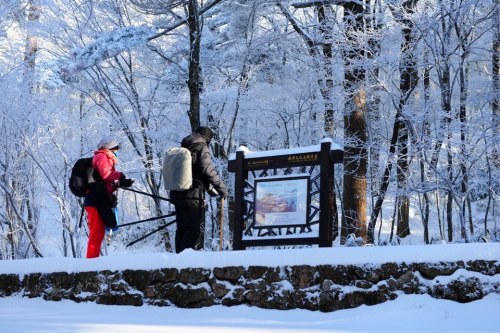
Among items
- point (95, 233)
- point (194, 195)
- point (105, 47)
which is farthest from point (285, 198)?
point (105, 47)

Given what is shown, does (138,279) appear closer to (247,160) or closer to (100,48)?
(247,160)

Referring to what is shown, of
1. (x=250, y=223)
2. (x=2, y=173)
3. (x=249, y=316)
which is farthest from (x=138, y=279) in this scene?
(x=2, y=173)

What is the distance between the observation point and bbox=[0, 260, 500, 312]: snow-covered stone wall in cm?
351

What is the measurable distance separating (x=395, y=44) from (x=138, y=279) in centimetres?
714

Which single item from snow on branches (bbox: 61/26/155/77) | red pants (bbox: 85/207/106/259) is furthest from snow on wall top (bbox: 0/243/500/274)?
snow on branches (bbox: 61/26/155/77)

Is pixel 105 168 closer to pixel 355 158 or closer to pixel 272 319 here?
pixel 272 319

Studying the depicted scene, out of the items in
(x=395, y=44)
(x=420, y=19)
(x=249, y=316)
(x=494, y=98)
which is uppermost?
(x=395, y=44)

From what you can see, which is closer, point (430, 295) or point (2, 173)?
point (430, 295)

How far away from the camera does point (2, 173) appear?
9.00 meters

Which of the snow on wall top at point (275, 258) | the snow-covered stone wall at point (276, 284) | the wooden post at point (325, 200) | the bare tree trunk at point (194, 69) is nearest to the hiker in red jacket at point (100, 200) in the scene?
the snow on wall top at point (275, 258)

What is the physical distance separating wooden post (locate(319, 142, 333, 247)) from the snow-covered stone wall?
154cm

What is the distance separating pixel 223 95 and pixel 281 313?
7.78 metres

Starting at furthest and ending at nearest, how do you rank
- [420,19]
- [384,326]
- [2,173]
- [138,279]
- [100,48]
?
[100,48] → [2,173] → [420,19] → [138,279] → [384,326]

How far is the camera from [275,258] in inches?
162
